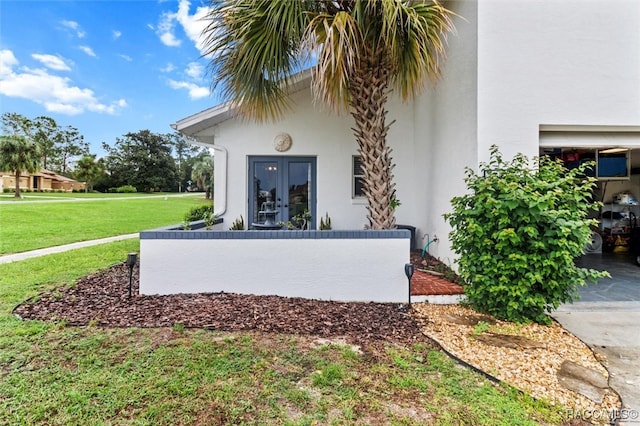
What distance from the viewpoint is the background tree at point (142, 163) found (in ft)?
178

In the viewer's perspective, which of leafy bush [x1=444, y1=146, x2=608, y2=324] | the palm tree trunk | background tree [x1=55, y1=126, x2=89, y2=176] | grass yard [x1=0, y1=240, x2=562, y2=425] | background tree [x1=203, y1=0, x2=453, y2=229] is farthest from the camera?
background tree [x1=55, y1=126, x2=89, y2=176]

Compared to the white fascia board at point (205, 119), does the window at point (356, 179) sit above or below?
below

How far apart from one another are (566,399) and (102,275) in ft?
27.6

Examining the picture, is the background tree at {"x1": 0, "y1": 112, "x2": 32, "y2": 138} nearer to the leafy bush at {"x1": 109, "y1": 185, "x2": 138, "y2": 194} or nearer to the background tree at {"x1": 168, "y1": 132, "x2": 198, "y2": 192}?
the leafy bush at {"x1": 109, "y1": 185, "x2": 138, "y2": 194}

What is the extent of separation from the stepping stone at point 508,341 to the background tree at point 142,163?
6117 cm

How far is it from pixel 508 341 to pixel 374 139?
4.22 metres

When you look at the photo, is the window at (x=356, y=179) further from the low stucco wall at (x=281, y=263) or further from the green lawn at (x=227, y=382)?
the green lawn at (x=227, y=382)

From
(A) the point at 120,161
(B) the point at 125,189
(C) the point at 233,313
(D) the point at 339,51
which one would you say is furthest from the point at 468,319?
(A) the point at 120,161

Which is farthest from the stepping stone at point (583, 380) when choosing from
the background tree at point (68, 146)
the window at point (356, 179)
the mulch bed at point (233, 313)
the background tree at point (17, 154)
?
the background tree at point (68, 146)

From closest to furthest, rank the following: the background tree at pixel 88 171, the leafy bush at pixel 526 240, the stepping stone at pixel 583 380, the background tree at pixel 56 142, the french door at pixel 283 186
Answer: the stepping stone at pixel 583 380, the leafy bush at pixel 526 240, the french door at pixel 283 186, the background tree at pixel 88 171, the background tree at pixel 56 142

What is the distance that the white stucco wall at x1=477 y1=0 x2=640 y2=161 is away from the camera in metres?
5.68

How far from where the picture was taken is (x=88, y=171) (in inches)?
2009

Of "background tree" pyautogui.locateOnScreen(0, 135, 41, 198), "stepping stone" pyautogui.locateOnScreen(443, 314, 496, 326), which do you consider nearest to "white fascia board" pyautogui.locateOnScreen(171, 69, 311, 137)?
"stepping stone" pyautogui.locateOnScreen(443, 314, 496, 326)

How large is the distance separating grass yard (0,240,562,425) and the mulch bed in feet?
0.90
